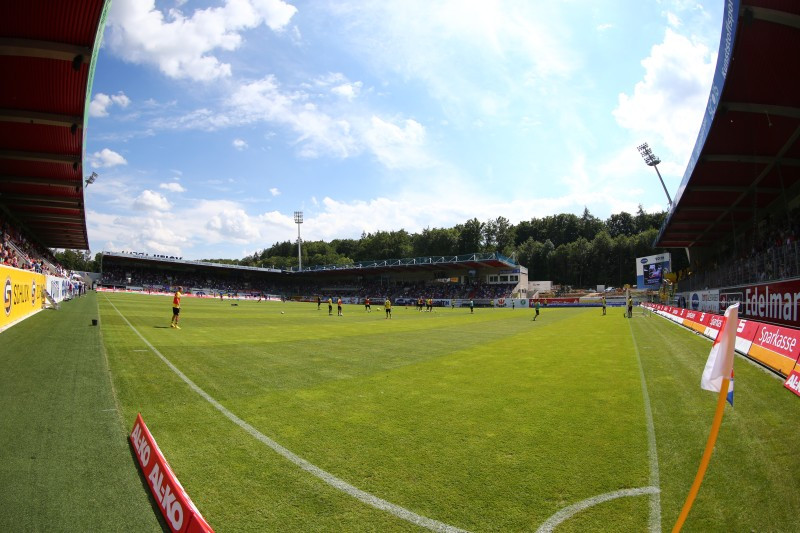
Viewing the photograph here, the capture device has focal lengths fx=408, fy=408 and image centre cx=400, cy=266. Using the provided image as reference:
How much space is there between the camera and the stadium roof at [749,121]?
37.4 ft

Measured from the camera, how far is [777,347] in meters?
9.75

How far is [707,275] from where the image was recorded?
32.2 m

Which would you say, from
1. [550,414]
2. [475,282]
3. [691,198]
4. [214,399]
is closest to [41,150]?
[214,399]

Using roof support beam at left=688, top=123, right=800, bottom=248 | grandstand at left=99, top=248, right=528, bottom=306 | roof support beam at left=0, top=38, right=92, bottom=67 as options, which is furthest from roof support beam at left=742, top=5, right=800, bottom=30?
grandstand at left=99, top=248, right=528, bottom=306

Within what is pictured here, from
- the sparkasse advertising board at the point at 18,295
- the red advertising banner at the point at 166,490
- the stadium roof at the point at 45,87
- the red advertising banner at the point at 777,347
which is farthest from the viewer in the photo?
the sparkasse advertising board at the point at 18,295

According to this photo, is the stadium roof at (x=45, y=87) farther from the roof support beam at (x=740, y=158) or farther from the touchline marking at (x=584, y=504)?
the roof support beam at (x=740, y=158)

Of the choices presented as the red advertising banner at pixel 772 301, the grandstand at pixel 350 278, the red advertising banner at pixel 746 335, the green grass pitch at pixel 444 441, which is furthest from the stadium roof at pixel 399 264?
the green grass pitch at pixel 444 441

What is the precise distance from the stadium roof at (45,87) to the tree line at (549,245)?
110033mm

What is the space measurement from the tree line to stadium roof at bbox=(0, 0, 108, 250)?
110033 millimetres

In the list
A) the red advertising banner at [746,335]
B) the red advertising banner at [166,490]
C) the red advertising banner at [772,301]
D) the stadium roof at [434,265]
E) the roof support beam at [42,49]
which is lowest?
the red advertising banner at [166,490]

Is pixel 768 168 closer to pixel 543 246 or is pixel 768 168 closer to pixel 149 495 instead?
pixel 149 495

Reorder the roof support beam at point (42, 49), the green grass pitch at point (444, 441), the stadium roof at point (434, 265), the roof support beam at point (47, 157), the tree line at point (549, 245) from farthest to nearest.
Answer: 1. the tree line at point (549, 245)
2. the stadium roof at point (434, 265)
3. the roof support beam at point (47, 157)
4. the roof support beam at point (42, 49)
5. the green grass pitch at point (444, 441)

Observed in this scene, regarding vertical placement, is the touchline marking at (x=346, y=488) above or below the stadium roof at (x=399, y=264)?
below

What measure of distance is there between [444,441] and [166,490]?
3300 millimetres
